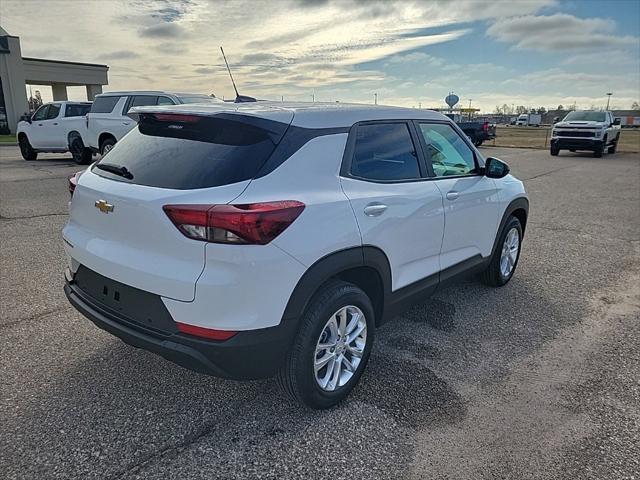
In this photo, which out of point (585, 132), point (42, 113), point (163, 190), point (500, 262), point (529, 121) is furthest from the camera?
point (529, 121)

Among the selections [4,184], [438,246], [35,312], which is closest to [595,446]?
[438,246]

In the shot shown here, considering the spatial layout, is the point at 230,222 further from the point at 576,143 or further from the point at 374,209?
the point at 576,143

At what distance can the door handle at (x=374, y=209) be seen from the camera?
2831 mm

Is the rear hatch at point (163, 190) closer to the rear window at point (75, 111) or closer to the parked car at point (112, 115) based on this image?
the parked car at point (112, 115)

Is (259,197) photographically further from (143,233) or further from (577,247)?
(577,247)

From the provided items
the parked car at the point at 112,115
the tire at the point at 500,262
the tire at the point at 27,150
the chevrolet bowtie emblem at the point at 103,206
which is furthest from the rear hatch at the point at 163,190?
the tire at the point at 27,150

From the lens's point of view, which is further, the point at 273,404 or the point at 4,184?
the point at 4,184

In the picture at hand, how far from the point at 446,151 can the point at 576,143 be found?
1987cm

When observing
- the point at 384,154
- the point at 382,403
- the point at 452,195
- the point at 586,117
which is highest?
Answer: the point at 586,117

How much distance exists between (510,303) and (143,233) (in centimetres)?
347

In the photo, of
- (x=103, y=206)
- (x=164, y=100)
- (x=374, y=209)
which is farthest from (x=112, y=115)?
(x=374, y=209)

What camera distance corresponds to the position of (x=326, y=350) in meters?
2.84

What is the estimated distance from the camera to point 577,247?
6504mm

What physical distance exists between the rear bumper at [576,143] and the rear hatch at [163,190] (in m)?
21.4
